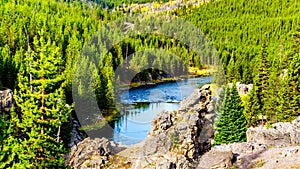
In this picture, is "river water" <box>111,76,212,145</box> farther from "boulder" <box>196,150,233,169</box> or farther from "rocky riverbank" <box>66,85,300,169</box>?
"boulder" <box>196,150,233,169</box>

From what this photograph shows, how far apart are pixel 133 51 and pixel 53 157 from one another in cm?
9614

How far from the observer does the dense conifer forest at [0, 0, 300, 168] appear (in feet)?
75.3

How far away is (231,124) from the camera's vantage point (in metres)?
47.6

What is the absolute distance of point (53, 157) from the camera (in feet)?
79.4

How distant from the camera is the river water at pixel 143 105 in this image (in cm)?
5559

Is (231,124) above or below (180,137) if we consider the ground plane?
below

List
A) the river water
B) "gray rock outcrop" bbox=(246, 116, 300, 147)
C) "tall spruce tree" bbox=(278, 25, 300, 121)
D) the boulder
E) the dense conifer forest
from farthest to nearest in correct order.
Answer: the river water, "tall spruce tree" bbox=(278, 25, 300, 121), "gray rock outcrop" bbox=(246, 116, 300, 147), the boulder, the dense conifer forest

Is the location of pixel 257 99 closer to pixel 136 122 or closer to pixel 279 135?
pixel 279 135

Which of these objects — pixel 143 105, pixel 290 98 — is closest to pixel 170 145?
pixel 290 98

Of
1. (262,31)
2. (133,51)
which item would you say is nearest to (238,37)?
(262,31)

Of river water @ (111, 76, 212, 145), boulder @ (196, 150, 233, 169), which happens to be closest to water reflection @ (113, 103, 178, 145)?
river water @ (111, 76, 212, 145)

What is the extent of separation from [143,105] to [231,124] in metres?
30.0

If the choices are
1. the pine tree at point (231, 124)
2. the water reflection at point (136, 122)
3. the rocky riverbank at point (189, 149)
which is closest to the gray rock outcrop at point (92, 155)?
the rocky riverbank at point (189, 149)

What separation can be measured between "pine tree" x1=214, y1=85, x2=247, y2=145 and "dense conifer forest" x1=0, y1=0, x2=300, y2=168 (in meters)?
0.15
